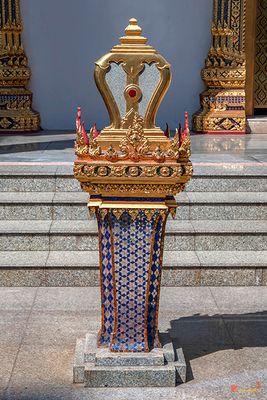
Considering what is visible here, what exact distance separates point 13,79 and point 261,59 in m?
→ 4.12

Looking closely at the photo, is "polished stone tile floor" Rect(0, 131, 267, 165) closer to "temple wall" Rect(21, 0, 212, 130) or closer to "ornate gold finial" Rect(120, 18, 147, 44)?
"temple wall" Rect(21, 0, 212, 130)

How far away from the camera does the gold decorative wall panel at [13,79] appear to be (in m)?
11.1

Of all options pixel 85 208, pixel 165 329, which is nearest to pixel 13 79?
pixel 85 208

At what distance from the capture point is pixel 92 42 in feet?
36.7

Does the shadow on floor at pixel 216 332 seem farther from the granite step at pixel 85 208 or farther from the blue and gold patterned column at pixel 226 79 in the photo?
the blue and gold patterned column at pixel 226 79

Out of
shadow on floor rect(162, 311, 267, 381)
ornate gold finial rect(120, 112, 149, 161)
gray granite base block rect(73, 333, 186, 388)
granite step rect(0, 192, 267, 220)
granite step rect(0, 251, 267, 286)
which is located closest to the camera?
ornate gold finial rect(120, 112, 149, 161)

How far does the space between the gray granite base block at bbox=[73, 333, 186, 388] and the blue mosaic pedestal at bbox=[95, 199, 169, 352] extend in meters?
0.07

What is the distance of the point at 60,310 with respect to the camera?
5797 mm

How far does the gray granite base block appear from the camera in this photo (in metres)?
4.54

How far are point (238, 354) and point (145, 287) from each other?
36.3 inches

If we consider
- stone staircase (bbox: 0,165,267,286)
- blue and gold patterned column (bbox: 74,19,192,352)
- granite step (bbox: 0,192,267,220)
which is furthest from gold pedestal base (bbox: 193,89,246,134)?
blue and gold patterned column (bbox: 74,19,192,352)

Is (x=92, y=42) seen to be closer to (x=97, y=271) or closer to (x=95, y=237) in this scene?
(x=95, y=237)

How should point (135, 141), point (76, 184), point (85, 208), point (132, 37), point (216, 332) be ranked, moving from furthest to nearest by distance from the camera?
point (76, 184), point (85, 208), point (216, 332), point (132, 37), point (135, 141)

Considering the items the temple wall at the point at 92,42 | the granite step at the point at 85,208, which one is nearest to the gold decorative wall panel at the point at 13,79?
the temple wall at the point at 92,42
